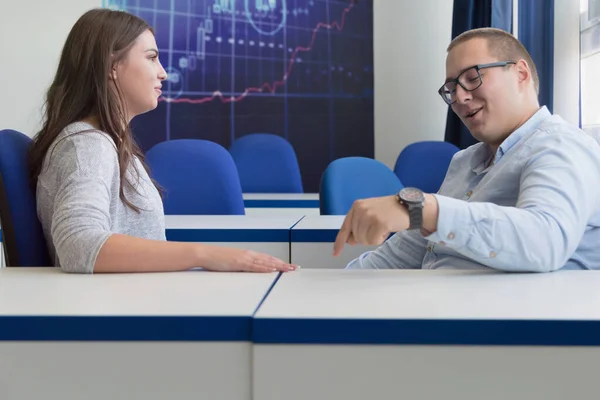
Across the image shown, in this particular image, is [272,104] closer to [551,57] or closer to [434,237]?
[551,57]

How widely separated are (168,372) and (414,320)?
1.01 ft

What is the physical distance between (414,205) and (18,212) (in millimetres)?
765

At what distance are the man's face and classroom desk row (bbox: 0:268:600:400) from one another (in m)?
0.61

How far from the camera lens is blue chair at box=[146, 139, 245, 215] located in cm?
298

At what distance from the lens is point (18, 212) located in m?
1.47

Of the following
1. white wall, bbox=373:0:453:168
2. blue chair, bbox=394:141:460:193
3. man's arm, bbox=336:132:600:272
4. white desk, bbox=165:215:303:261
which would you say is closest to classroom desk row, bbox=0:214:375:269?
white desk, bbox=165:215:303:261

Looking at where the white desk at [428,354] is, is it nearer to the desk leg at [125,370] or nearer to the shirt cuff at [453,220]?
the desk leg at [125,370]

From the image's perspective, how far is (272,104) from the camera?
5.85 metres

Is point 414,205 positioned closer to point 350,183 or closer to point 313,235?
point 313,235

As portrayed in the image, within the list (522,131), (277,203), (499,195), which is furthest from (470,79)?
(277,203)

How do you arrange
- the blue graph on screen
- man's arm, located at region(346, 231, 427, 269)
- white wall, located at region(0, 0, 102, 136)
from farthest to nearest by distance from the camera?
the blue graph on screen, white wall, located at region(0, 0, 102, 136), man's arm, located at region(346, 231, 427, 269)

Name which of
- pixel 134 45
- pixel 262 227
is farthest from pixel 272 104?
pixel 134 45

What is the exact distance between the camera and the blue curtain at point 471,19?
Result: 15.1 feet

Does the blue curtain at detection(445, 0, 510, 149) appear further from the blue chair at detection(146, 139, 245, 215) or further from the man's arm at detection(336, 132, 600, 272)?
the man's arm at detection(336, 132, 600, 272)
